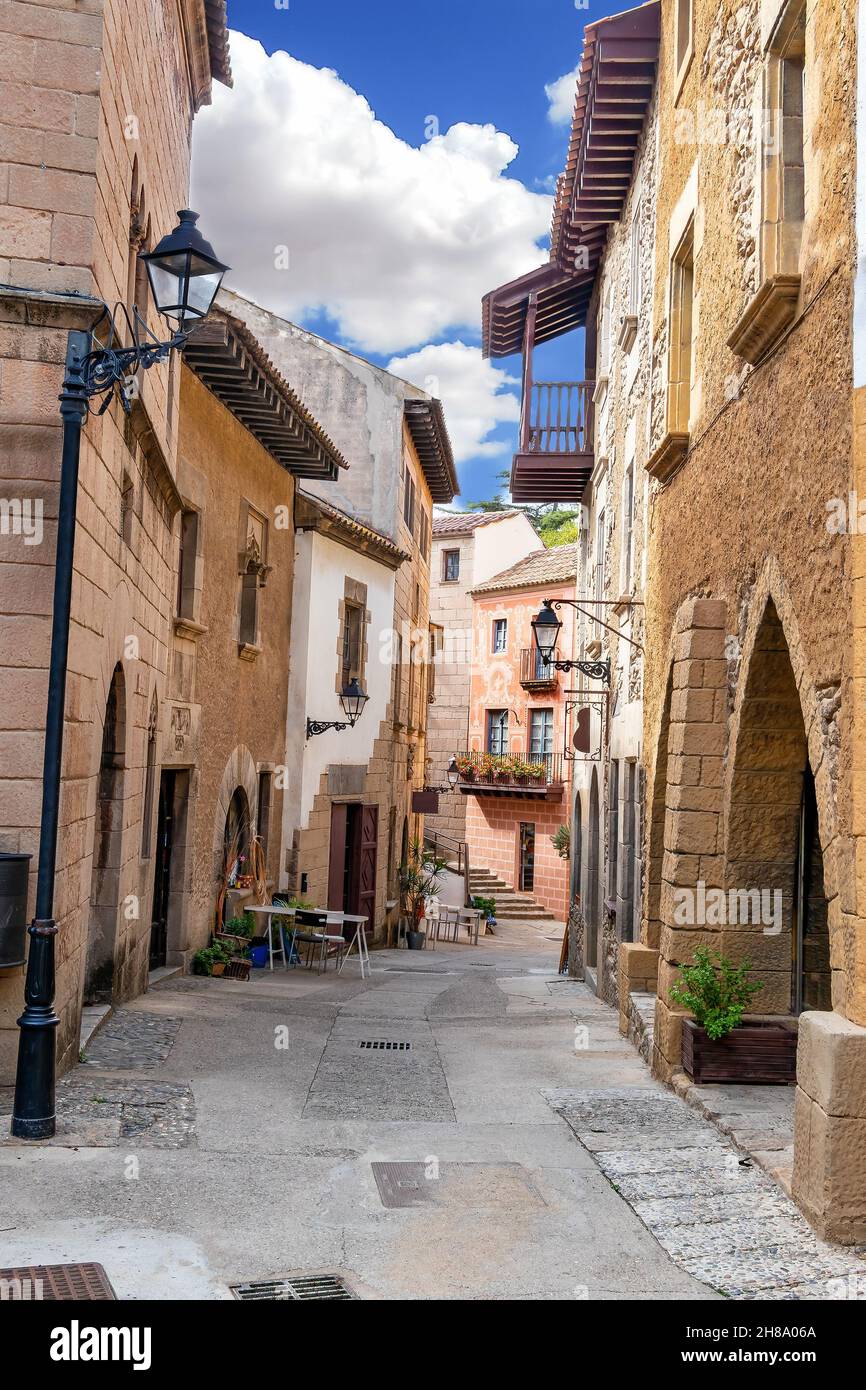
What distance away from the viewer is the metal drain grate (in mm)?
4129

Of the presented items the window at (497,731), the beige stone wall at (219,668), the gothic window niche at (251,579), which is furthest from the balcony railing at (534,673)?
the gothic window niche at (251,579)

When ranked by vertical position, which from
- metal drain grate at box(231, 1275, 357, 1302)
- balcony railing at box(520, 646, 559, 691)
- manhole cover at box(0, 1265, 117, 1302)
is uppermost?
balcony railing at box(520, 646, 559, 691)

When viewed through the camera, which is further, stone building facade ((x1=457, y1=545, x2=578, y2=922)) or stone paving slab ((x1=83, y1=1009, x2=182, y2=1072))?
stone building facade ((x1=457, y1=545, x2=578, y2=922))

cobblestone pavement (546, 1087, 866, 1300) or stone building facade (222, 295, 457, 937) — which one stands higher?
stone building facade (222, 295, 457, 937)

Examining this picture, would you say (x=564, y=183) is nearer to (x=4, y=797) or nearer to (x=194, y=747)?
(x=194, y=747)

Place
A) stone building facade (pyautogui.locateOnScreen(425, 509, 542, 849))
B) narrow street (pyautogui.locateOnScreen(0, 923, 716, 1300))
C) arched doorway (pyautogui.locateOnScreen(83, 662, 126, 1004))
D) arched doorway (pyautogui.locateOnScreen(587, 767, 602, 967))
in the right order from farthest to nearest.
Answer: stone building facade (pyautogui.locateOnScreen(425, 509, 542, 849)), arched doorway (pyautogui.locateOnScreen(587, 767, 602, 967)), arched doorway (pyautogui.locateOnScreen(83, 662, 126, 1004)), narrow street (pyautogui.locateOnScreen(0, 923, 716, 1300))

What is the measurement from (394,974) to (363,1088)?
8.53m

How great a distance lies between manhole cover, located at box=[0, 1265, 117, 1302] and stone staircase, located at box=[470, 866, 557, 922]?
1092 inches

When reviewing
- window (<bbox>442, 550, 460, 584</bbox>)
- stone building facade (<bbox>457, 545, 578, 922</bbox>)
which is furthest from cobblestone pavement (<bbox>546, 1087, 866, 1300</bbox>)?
window (<bbox>442, 550, 460, 584</bbox>)

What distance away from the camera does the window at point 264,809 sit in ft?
53.0

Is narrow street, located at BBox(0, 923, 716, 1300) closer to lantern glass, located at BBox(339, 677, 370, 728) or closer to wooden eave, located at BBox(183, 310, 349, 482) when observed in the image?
wooden eave, located at BBox(183, 310, 349, 482)

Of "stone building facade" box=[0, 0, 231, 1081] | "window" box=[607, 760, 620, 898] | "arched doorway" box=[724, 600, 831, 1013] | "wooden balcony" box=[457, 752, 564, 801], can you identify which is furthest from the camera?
"wooden balcony" box=[457, 752, 564, 801]

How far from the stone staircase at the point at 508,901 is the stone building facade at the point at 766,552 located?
22.0 metres

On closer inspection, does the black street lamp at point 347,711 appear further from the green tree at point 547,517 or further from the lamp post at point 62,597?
the green tree at point 547,517
